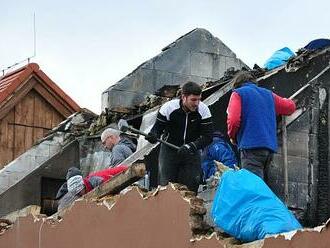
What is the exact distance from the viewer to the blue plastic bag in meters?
7.67

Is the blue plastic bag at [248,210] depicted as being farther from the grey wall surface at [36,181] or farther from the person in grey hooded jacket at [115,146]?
the grey wall surface at [36,181]

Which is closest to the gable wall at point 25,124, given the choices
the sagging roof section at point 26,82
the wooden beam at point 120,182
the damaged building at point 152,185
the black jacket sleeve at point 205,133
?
the sagging roof section at point 26,82

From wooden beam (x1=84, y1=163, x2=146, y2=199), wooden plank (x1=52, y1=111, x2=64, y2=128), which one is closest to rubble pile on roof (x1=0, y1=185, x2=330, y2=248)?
wooden beam (x1=84, y1=163, x2=146, y2=199)

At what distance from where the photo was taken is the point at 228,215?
8.05 m

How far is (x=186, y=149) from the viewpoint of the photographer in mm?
9977

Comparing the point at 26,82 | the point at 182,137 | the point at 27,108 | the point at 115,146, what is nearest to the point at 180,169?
the point at 182,137

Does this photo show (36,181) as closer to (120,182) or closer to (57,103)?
(57,103)

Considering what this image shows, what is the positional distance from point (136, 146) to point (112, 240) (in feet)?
10.3

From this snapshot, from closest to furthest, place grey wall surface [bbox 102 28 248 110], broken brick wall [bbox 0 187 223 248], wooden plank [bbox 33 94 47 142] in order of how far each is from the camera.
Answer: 1. broken brick wall [bbox 0 187 223 248]
2. grey wall surface [bbox 102 28 248 110]
3. wooden plank [bbox 33 94 47 142]

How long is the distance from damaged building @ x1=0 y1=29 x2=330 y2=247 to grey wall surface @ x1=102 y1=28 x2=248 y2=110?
0.09 meters

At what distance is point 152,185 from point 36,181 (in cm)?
447

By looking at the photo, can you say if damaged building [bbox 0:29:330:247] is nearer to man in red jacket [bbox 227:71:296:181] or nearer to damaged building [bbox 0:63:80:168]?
man in red jacket [bbox 227:71:296:181]

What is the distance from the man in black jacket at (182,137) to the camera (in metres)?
10.1

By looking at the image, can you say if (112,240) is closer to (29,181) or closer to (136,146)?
(136,146)
